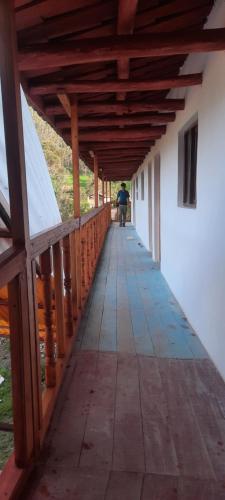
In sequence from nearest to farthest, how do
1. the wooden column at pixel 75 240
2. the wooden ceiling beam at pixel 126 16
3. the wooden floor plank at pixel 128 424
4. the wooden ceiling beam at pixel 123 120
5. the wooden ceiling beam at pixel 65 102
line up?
the wooden floor plank at pixel 128 424
the wooden ceiling beam at pixel 126 16
the wooden ceiling beam at pixel 65 102
the wooden column at pixel 75 240
the wooden ceiling beam at pixel 123 120

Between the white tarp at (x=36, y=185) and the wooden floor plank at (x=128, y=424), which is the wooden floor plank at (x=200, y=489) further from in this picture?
the white tarp at (x=36, y=185)

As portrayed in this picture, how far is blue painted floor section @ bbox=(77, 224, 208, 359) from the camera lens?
2768 millimetres

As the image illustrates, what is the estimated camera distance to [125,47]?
1.96m

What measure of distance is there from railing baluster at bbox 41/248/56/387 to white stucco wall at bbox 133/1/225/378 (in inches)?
42.8

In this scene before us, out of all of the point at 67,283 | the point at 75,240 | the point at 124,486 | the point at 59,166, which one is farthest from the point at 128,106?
the point at 59,166

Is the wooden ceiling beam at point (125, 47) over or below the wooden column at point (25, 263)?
over

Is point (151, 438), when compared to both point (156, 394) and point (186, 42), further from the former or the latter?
point (186, 42)

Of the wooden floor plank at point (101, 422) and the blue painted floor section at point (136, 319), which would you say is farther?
the blue painted floor section at point (136, 319)

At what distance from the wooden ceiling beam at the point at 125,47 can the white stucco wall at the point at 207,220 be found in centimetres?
26

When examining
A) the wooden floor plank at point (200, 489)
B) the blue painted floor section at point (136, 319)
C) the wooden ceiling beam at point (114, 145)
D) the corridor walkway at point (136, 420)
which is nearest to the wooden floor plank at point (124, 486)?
the corridor walkway at point (136, 420)

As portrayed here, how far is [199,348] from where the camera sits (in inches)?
107

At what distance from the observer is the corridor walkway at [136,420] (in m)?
1.46

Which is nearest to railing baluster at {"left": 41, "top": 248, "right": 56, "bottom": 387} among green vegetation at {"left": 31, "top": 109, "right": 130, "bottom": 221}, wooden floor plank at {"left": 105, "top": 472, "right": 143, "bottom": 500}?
wooden floor plank at {"left": 105, "top": 472, "right": 143, "bottom": 500}

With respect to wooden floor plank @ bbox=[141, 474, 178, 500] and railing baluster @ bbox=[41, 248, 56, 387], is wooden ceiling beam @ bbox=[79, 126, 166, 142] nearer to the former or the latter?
railing baluster @ bbox=[41, 248, 56, 387]
